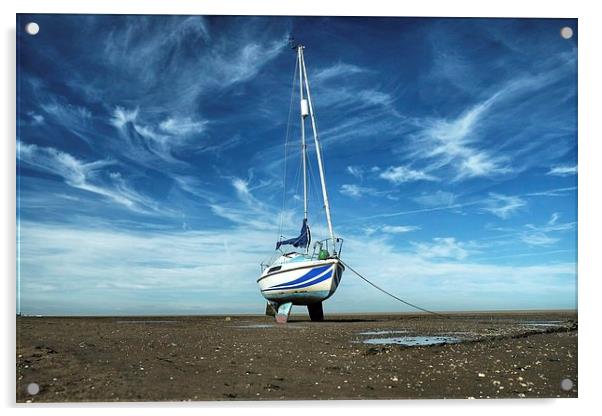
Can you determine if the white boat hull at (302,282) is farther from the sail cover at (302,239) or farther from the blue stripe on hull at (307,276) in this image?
the sail cover at (302,239)

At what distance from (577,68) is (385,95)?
124 inches

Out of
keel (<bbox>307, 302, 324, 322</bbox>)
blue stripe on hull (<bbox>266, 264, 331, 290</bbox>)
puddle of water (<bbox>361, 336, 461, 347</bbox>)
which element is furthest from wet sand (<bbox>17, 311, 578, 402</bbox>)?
keel (<bbox>307, 302, 324, 322</bbox>)

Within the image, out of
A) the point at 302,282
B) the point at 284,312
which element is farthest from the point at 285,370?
the point at 284,312

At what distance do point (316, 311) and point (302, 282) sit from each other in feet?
3.86

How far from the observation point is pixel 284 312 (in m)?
17.0

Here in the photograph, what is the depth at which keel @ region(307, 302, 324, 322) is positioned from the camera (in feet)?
52.3

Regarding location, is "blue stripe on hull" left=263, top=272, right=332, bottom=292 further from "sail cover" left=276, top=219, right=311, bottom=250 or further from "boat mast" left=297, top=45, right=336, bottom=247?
"boat mast" left=297, top=45, right=336, bottom=247

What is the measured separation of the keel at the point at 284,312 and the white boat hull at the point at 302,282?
13cm

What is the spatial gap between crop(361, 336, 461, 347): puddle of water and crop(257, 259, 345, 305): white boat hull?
3.02 metres

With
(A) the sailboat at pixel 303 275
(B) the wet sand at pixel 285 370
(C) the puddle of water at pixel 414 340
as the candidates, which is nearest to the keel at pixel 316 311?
(A) the sailboat at pixel 303 275
